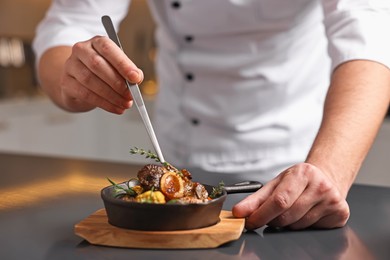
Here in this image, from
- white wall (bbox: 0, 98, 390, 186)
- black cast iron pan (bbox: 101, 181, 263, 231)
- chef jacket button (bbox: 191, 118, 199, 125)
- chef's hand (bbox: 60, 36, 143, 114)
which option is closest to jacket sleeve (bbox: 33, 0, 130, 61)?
chef jacket button (bbox: 191, 118, 199, 125)

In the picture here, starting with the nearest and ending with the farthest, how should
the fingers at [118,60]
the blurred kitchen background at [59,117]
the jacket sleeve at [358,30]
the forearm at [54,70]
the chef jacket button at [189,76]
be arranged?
the fingers at [118,60] < the jacket sleeve at [358,30] < the forearm at [54,70] < the chef jacket button at [189,76] < the blurred kitchen background at [59,117]

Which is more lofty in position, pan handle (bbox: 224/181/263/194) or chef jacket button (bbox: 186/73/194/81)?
pan handle (bbox: 224/181/263/194)

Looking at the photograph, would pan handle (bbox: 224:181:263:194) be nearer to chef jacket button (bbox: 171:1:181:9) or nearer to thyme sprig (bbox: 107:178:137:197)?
thyme sprig (bbox: 107:178:137:197)

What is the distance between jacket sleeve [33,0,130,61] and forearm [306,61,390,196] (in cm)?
68

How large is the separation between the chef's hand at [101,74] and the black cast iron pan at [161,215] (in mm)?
213

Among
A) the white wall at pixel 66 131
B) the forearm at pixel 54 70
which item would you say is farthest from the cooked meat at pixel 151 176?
the white wall at pixel 66 131

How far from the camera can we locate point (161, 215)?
865 mm

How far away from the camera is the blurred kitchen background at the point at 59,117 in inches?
136

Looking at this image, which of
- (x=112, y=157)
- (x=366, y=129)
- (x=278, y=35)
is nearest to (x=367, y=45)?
(x=366, y=129)

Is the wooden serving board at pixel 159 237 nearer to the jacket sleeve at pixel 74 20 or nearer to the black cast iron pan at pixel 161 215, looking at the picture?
the black cast iron pan at pixel 161 215

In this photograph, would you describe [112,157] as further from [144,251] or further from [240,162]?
[144,251]

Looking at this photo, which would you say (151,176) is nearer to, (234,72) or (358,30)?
(358,30)

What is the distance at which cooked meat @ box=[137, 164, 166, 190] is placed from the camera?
92 cm

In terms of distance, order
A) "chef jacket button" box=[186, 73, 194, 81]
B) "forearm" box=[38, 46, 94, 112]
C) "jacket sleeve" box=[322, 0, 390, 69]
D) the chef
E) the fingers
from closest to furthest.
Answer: the fingers < "jacket sleeve" box=[322, 0, 390, 69] < "forearm" box=[38, 46, 94, 112] < the chef < "chef jacket button" box=[186, 73, 194, 81]
